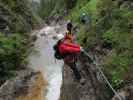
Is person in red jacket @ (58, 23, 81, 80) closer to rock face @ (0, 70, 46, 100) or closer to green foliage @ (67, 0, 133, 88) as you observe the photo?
green foliage @ (67, 0, 133, 88)

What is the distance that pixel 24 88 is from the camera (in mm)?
15414

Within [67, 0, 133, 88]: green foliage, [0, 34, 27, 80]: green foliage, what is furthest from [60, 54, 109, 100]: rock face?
[0, 34, 27, 80]: green foliage

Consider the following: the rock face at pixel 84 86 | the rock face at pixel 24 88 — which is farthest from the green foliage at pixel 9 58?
the rock face at pixel 84 86

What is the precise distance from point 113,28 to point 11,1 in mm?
24448

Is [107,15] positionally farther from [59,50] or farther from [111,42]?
[59,50]

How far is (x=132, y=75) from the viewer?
933cm

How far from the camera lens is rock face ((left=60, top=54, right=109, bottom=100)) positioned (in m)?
10.7

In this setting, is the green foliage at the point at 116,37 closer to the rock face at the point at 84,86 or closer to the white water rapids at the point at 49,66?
the rock face at the point at 84,86

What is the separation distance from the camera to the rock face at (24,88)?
47.6 feet

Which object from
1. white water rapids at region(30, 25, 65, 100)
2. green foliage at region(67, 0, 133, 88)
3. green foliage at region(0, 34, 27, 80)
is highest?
green foliage at region(67, 0, 133, 88)

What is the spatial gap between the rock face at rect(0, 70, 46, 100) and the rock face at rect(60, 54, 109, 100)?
5.21 ft

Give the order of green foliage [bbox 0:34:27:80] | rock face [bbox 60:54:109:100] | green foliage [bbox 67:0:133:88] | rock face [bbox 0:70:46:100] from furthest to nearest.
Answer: green foliage [bbox 0:34:27:80]
rock face [bbox 0:70:46:100]
rock face [bbox 60:54:109:100]
green foliage [bbox 67:0:133:88]

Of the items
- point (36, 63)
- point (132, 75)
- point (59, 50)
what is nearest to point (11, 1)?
point (36, 63)

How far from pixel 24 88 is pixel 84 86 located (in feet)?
14.3
